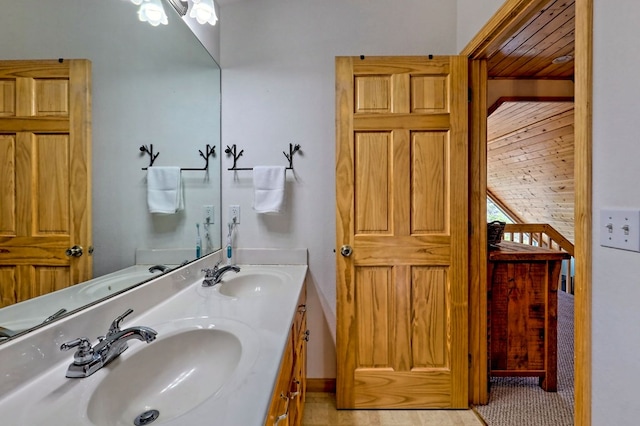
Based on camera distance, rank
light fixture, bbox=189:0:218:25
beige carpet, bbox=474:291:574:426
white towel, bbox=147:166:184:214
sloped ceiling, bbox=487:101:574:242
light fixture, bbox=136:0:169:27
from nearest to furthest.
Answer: light fixture, bbox=136:0:169:27
white towel, bbox=147:166:184:214
light fixture, bbox=189:0:218:25
beige carpet, bbox=474:291:574:426
sloped ceiling, bbox=487:101:574:242

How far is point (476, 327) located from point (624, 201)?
1.24m

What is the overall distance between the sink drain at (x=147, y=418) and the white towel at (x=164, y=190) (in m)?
0.84

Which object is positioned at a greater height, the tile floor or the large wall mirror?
the large wall mirror

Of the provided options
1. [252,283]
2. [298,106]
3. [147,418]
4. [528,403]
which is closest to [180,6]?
[298,106]

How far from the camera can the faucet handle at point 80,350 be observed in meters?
0.68

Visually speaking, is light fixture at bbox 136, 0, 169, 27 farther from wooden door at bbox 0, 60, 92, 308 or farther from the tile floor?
the tile floor

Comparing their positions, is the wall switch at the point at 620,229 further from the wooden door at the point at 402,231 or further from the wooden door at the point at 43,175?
the wooden door at the point at 43,175

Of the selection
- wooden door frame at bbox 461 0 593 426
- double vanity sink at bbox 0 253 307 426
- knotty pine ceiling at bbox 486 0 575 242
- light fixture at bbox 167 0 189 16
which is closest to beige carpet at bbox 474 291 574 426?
wooden door frame at bbox 461 0 593 426

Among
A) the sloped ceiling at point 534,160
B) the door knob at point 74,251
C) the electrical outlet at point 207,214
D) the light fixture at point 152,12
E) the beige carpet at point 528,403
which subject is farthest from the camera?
the sloped ceiling at point 534,160

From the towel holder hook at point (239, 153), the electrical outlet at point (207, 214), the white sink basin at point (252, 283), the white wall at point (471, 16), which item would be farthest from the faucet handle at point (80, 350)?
the white wall at point (471, 16)

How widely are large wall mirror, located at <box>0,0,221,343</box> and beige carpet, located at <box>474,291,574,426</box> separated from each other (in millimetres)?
1999

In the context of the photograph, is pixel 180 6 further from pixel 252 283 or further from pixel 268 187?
pixel 252 283

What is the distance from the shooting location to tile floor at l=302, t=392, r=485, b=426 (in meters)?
1.64

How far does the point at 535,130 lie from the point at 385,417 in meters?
3.23
